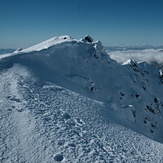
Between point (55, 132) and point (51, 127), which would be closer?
point (55, 132)

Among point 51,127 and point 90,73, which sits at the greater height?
point 51,127

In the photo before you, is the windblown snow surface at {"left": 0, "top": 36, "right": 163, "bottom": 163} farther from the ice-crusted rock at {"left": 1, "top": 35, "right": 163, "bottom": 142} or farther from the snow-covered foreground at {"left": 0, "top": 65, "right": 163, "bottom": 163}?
the ice-crusted rock at {"left": 1, "top": 35, "right": 163, "bottom": 142}

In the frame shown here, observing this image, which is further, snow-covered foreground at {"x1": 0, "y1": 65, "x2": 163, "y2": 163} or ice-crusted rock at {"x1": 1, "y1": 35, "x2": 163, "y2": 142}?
ice-crusted rock at {"x1": 1, "y1": 35, "x2": 163, "y2": 142}

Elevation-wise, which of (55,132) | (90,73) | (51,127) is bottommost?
(90,73)

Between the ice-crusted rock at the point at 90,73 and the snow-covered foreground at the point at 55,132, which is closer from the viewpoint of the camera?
the snow-covered foreground at the point at 55,132

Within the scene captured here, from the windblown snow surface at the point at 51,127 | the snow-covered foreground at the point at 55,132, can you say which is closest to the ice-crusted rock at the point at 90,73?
the windblown snow surface at the point at 51,127

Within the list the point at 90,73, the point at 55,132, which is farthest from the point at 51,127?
the point at 90,73

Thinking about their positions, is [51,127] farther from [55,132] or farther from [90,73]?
[90,73]

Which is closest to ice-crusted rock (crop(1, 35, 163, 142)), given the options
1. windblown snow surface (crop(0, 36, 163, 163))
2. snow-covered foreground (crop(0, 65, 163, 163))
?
windblown snow surface (crop(0, 36, 163, 163))

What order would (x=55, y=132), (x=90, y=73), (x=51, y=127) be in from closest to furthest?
(x=55, y=132)
(x=51, y=127)
(x=90, y=73)

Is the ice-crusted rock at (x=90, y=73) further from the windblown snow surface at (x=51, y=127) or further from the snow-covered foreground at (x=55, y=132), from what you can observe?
the snow-covered foreground at (x=55, y=132)

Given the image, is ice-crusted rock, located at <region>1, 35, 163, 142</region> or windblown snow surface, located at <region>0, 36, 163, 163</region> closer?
windblown snow surface, located at <region>0, 36, 163, 163</region>
